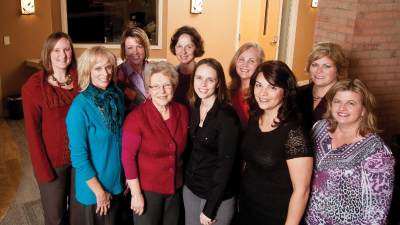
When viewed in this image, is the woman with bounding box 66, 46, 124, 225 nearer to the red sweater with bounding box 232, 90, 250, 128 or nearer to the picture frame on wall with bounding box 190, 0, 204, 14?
the red sweater with bounding box 232, 90, 250, 128

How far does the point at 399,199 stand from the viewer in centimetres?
298

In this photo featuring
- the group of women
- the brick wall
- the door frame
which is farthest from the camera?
the door frame

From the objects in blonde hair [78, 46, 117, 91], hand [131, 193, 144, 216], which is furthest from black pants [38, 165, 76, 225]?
blonde hair [78, 46, 117, 91]

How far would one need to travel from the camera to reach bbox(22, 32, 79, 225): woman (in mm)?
2242

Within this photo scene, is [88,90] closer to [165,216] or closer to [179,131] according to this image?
[179,131]

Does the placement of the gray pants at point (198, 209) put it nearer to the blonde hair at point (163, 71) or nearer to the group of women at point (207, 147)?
the group of women at point (207, 147)

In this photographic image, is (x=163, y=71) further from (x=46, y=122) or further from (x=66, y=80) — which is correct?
(x=46, y=122)

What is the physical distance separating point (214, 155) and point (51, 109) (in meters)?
1.03

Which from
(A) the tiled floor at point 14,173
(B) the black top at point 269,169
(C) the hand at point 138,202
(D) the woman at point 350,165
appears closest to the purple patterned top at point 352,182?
(D) the woman at point 350,165

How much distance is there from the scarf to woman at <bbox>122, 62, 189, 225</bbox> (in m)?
0.07

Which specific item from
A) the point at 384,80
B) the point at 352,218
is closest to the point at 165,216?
the point at 352,218

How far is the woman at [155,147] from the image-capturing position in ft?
6.91

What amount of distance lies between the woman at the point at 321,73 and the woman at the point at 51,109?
1542 mm

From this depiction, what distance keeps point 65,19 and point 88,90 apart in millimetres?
5261
